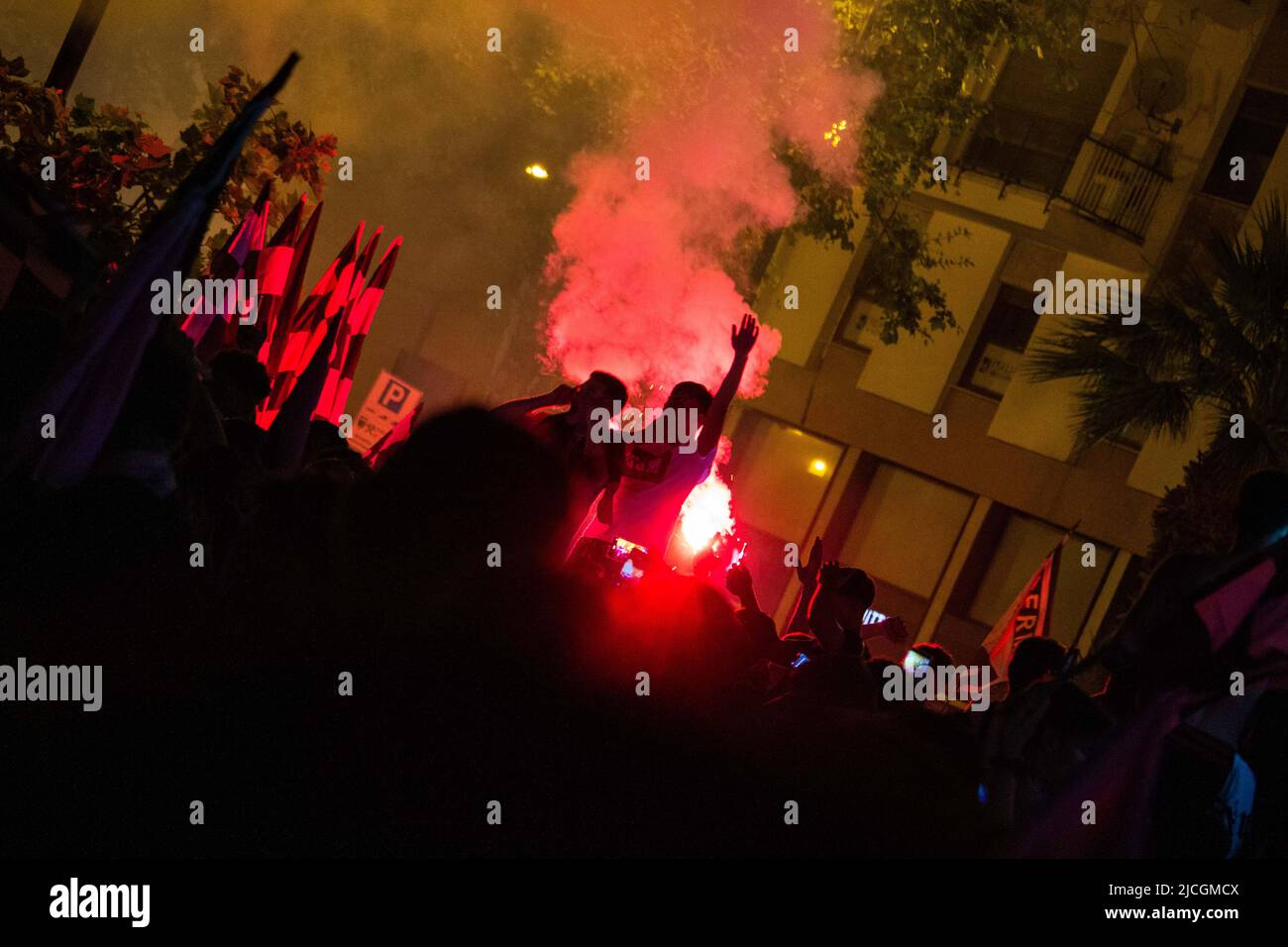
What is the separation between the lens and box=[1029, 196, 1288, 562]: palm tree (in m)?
8.66

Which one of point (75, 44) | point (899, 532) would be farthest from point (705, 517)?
point (899, 532)

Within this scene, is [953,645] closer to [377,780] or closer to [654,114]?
[654,114]

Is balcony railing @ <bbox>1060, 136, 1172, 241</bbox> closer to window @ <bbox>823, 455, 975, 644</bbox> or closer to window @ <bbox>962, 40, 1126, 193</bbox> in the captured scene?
window @ <bbox>962, 40, 1126, 193</bbox>

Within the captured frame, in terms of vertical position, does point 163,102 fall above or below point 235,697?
above

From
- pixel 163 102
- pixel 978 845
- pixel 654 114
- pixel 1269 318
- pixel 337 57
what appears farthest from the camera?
pixel 163 102

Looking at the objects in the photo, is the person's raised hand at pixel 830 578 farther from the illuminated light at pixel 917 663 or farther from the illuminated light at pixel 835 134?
the illuminated light at pixel 835 134

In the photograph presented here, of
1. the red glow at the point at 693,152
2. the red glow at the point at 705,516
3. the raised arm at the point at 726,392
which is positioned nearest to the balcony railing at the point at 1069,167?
the red glow at the point at 693,152

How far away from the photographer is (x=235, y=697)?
4.85 feet

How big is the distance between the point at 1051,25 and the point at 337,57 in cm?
1074

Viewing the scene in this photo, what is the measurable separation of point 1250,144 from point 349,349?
14.7 meters

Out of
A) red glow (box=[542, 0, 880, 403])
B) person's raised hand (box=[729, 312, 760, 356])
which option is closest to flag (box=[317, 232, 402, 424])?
person's raised hand (box=[729, 312, 760, 356])

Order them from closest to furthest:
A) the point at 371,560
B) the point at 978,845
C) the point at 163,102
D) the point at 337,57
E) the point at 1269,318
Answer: the point at 371,560
the point at 978,845
the point at 1269,318
the point at 337,57
the point at 163,102

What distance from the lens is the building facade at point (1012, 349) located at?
1617cm
